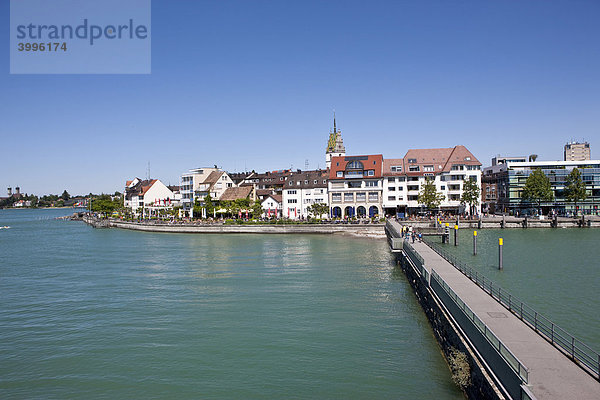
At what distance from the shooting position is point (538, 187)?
86.2m

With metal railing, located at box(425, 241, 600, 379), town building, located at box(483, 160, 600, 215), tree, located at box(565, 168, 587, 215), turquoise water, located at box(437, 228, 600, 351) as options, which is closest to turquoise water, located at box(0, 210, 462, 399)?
metal railing, located at box(425, 241, 600, 379)

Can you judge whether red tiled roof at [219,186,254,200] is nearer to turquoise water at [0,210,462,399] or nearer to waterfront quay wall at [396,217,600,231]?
waterfront quay wall at [396,217,600,231]

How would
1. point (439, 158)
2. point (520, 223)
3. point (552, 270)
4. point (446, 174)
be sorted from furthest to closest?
point (439, 158) → point (446, 174) → point (520, 223) → point (552, 270)

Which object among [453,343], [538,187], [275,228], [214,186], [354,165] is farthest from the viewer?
[214,186]

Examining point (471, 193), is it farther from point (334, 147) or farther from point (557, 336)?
point (557, 336)

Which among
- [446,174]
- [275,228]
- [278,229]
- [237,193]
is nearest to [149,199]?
[237,193]

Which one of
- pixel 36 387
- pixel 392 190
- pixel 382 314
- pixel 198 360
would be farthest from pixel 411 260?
pixel 392 190

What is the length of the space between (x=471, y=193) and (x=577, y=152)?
3759 inches

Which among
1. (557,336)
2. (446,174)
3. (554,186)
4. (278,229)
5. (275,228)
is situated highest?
(446,174)

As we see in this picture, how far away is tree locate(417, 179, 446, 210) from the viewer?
8331 centimetres

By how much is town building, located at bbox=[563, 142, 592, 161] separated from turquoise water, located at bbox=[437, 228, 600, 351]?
321ft

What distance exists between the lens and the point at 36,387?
18.5 metres

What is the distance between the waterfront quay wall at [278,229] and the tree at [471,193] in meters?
20.1

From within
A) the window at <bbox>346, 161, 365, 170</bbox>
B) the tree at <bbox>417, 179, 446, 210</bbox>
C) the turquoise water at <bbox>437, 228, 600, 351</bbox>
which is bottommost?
A: the turquoise water at <bbox>437, 228, 600, 351</bbox>
